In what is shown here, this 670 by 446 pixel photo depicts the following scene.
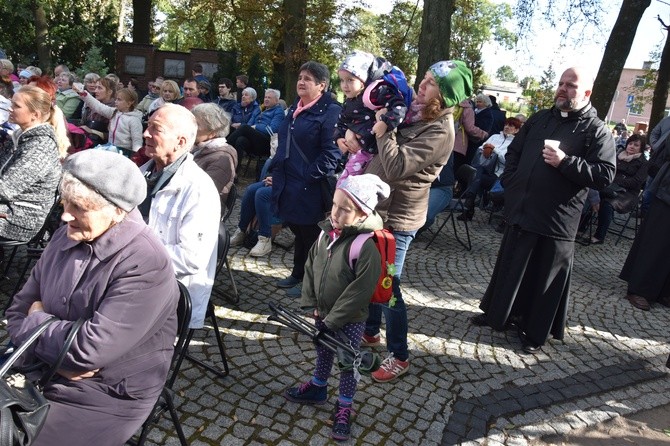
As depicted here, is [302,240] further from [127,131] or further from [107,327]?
[127,131]

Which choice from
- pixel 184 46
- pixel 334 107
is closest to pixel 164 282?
pixel 334 107

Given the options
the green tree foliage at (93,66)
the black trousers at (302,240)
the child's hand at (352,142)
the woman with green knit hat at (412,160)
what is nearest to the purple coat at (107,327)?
the woman with green knit hat at (412,160)

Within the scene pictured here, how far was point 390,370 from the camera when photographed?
12.0 ft

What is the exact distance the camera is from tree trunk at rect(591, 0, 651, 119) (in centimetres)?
902

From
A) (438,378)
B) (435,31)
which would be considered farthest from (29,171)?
(435,31)

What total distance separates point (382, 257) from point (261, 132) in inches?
262

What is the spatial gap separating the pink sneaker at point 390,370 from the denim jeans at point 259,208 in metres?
2.45

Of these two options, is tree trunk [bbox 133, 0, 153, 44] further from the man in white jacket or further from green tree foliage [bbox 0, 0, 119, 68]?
the man in white jacket

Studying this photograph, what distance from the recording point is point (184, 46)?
41.5 m

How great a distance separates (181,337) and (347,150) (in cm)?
202

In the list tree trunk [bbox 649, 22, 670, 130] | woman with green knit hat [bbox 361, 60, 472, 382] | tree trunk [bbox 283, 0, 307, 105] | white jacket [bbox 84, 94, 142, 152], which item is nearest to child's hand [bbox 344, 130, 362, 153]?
woman with green knit hat [bbox 361, 60, 472, 382]

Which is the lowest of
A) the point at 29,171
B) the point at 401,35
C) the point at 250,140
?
the point at 250,140

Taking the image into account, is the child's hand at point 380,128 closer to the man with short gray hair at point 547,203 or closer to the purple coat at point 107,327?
the man with short gray hair at point 547,203

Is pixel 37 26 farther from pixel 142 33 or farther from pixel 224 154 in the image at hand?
pixel 224 154
